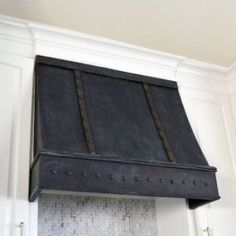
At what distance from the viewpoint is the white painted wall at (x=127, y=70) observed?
1.69m

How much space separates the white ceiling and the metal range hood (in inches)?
12.1

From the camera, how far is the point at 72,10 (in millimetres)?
2127

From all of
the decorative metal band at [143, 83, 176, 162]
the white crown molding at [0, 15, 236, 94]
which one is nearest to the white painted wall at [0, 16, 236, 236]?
the white crown molding at [0, 15, 236, 94]

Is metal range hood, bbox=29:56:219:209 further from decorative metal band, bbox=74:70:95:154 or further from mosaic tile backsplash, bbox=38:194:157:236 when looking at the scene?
mosaic tile backsplash, bbox=38:194:157:236

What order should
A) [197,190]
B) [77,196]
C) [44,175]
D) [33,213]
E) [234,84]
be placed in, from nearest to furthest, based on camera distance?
[44,175] < [33,213] < [197,190] < [77,196] < [234,84]

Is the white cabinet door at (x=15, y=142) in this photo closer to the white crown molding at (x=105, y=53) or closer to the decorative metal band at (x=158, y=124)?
the white crown molding at (x=105, y=53)

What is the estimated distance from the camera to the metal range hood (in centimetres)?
158

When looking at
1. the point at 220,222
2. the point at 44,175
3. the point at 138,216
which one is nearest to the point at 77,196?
the point at 138,216

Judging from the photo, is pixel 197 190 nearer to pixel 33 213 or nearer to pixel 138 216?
pixel 138 216

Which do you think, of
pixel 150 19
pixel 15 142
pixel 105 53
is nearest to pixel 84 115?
pixel 15 142

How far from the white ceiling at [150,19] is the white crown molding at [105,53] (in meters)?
0.15

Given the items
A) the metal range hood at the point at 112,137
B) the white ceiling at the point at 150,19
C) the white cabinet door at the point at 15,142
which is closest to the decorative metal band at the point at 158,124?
the metal range hood at the point at 112,137

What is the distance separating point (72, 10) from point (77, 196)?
100 cm

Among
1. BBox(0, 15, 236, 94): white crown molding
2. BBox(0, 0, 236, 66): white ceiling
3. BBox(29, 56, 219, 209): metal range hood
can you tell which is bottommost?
BBox(29, 56, 219, 209): metal range hood
